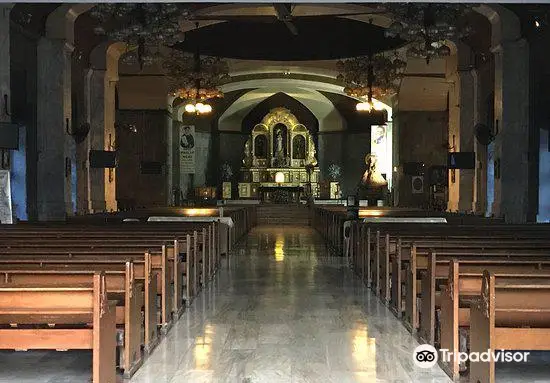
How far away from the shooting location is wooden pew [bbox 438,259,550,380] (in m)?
4.52

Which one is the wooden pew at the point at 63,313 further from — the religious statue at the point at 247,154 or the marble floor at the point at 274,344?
the religious statue at the point at 247,154

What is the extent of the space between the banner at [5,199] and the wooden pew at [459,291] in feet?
25.4

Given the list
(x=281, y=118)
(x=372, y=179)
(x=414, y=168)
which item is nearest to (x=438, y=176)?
(x=414, y=168)

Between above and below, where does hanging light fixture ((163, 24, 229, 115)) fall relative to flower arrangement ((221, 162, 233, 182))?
above

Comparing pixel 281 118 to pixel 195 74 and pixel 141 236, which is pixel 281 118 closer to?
pixel 195 74

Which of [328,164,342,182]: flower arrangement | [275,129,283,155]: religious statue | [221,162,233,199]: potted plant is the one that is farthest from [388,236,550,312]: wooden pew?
[275,129,283,155]: religious statue

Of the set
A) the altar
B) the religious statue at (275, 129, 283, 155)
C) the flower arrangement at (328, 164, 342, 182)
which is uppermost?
the religious statue at (275, 129, 283, 155)

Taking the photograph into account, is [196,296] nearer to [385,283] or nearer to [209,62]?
[385,283]

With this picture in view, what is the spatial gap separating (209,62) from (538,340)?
17633 millimetres

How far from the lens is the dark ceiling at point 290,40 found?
894 inches

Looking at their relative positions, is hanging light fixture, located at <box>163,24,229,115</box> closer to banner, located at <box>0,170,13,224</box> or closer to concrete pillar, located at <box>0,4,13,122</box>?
concrete pillar, located at <box>0,4,13,122</box>

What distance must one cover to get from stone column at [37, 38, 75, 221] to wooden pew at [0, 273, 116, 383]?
11.2m

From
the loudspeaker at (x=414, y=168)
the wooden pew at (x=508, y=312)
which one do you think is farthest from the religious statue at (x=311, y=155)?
the wooden pew at (x=508, y=312)

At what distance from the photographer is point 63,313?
4.06 m
